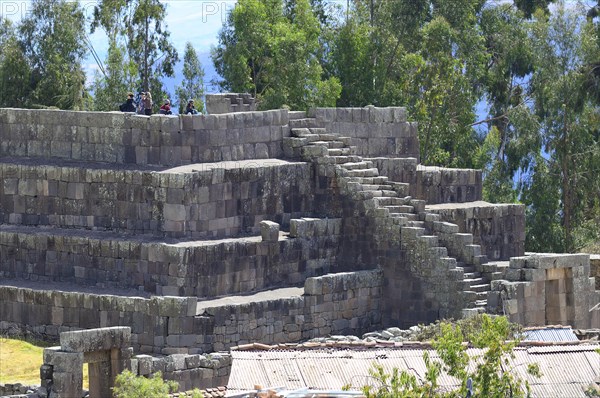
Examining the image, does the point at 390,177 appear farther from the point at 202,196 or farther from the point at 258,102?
the point at 258,102

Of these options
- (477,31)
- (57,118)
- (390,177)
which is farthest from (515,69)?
(57,118)

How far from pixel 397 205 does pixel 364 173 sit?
106 cm

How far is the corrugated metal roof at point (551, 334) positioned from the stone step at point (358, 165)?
7474 millimetres

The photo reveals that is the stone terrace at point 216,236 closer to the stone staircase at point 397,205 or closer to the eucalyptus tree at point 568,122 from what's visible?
the stone staircase at point 397,205

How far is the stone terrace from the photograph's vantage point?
42.1 m

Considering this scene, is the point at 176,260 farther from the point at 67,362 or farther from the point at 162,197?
the point at 67,362

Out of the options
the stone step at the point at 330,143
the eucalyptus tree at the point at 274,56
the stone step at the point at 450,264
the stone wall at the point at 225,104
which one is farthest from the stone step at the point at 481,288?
the eucalyptus tree at the point at 274,56

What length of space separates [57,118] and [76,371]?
32.1 feet

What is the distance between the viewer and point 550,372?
3322 cm

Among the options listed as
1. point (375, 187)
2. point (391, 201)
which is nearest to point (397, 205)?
point (391, 201)

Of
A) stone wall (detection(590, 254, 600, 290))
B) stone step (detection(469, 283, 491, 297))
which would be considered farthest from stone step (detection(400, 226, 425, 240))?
stone wall (detection(590, 254, 600, 290))

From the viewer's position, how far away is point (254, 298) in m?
42.7

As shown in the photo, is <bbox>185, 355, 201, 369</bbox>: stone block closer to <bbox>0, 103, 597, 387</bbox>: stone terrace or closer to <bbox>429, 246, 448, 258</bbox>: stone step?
<bbox>0, 103, 597, 387</bbox>: stone terrace

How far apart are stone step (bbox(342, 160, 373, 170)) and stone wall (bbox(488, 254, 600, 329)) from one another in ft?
13.0
